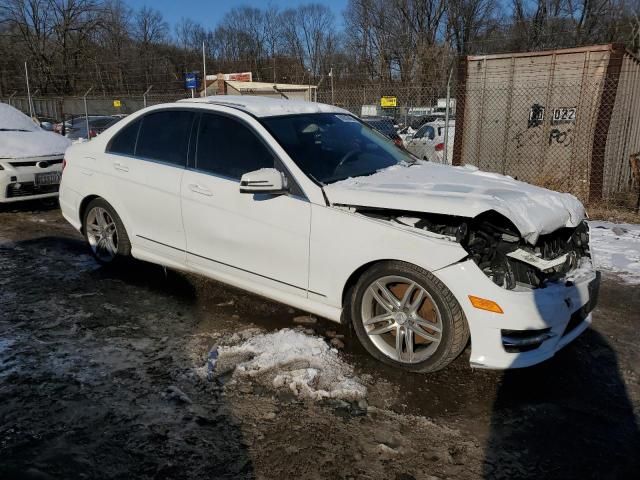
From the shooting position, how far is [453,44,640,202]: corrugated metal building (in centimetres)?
874

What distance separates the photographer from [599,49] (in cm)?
863

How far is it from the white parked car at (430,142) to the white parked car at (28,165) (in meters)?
7.99

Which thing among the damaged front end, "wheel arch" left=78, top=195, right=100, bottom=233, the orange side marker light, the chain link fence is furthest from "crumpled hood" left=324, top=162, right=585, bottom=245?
the chain link fence

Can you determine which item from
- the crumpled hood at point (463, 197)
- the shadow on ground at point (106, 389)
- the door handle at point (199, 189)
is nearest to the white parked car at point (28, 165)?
the shadow on ground at point (106, 389)

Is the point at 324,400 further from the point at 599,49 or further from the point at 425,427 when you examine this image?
the point at 599,49

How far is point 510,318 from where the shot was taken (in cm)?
291

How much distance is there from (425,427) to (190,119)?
10.1 ft

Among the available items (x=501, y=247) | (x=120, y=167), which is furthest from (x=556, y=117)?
(x=120, y=167)

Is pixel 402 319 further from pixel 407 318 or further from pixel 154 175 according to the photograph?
pixel 154 175

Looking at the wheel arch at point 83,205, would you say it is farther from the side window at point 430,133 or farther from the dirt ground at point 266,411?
the side window at point 430,133

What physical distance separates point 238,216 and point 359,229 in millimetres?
1024

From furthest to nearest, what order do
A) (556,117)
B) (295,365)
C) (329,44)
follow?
1. (329,44)
2. (556,117)
3. (295,365)

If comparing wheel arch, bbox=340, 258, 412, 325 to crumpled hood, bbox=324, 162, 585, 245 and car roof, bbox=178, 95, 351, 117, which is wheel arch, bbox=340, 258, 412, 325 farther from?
car roof, bbox=178, 95, 351, 117

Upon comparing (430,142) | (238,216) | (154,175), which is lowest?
(238,216)
